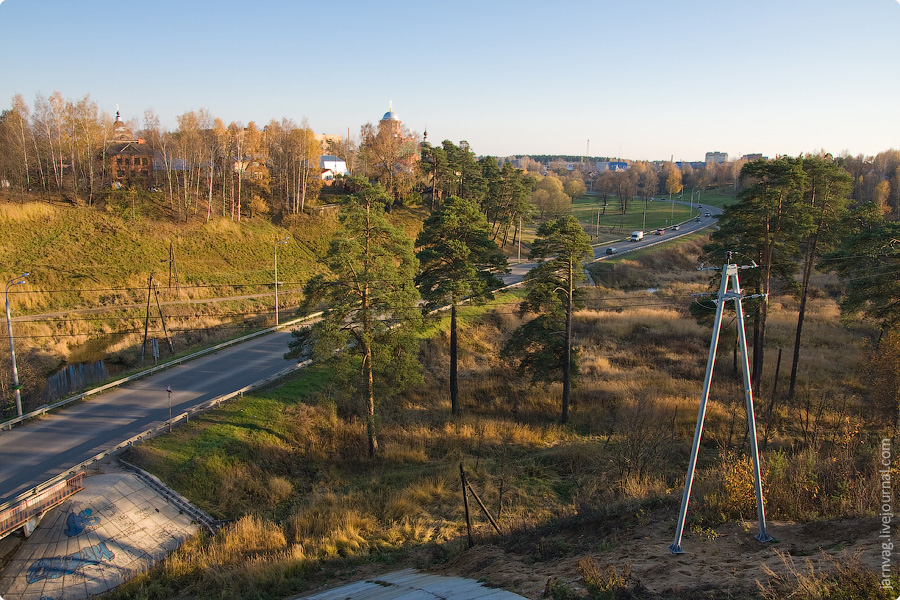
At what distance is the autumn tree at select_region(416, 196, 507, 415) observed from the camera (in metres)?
22.0

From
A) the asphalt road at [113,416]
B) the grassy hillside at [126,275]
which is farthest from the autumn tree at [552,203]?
the asphalt road at [113,416]

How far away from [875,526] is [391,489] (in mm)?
12607

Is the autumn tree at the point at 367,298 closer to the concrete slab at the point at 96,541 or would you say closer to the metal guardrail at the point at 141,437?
the metal guardrail at the point at 141,437

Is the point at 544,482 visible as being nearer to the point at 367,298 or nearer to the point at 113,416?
the point at 367,298

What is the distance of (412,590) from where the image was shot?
31.1ft

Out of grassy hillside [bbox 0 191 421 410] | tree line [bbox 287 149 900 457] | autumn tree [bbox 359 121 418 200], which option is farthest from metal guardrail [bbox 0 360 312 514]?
autumn tree [bbox 359 121 418 200]

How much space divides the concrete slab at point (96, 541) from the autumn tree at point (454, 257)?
12.0 metres

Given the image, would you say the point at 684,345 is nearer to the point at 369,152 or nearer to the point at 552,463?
the point at 552,463

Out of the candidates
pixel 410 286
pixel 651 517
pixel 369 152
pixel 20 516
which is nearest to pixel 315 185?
pixel 369 152

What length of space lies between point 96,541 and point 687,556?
13385 mm

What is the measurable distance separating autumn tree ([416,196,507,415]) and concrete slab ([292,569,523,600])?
40.3 ft

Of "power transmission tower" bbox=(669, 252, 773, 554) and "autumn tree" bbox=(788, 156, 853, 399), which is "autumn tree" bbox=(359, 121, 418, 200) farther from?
"power transmission tower" bbox=(669, 252, 773, 554)

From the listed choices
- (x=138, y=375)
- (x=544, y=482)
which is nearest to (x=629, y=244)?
(x=544, y=482)

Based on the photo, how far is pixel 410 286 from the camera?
1873cm
